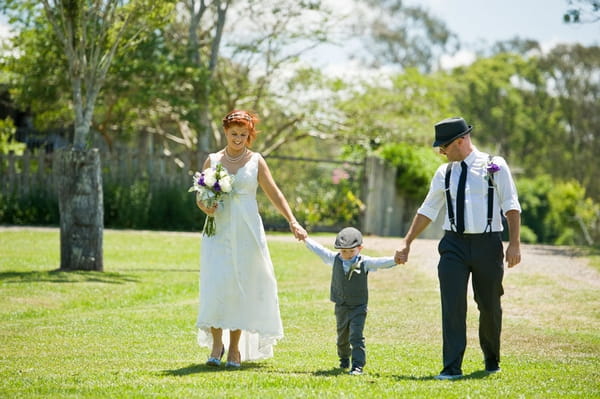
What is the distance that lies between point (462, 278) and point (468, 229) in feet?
1.29

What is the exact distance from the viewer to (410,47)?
61.7 metres

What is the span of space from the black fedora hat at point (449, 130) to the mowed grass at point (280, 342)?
185 cm

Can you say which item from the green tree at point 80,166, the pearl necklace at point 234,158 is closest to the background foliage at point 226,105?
the green tree at point 80,166

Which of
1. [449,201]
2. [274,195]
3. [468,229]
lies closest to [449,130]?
[449,201]

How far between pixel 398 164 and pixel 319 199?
303cm

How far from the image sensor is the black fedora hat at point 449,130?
7461 millimetres

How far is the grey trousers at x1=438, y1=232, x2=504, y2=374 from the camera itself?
7.40 meters

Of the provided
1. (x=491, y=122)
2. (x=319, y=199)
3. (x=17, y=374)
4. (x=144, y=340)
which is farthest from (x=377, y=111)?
(x=491, y=122)

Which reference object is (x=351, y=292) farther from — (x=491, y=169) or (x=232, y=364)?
(x=491, y=169)

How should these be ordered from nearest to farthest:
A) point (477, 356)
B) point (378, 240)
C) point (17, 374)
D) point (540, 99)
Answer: point (17, 374) → point (477, 356) → point (378, 240) → point (540, 99)

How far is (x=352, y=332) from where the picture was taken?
7684 millimetres

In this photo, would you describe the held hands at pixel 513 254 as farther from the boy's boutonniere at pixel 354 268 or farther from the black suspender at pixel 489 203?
the boy's boutonniere at pixel 354 268

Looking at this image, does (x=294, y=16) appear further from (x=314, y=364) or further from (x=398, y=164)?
(x=314, y=364)

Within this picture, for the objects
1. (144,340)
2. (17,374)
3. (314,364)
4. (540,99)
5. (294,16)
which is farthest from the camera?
A: (540,99)
